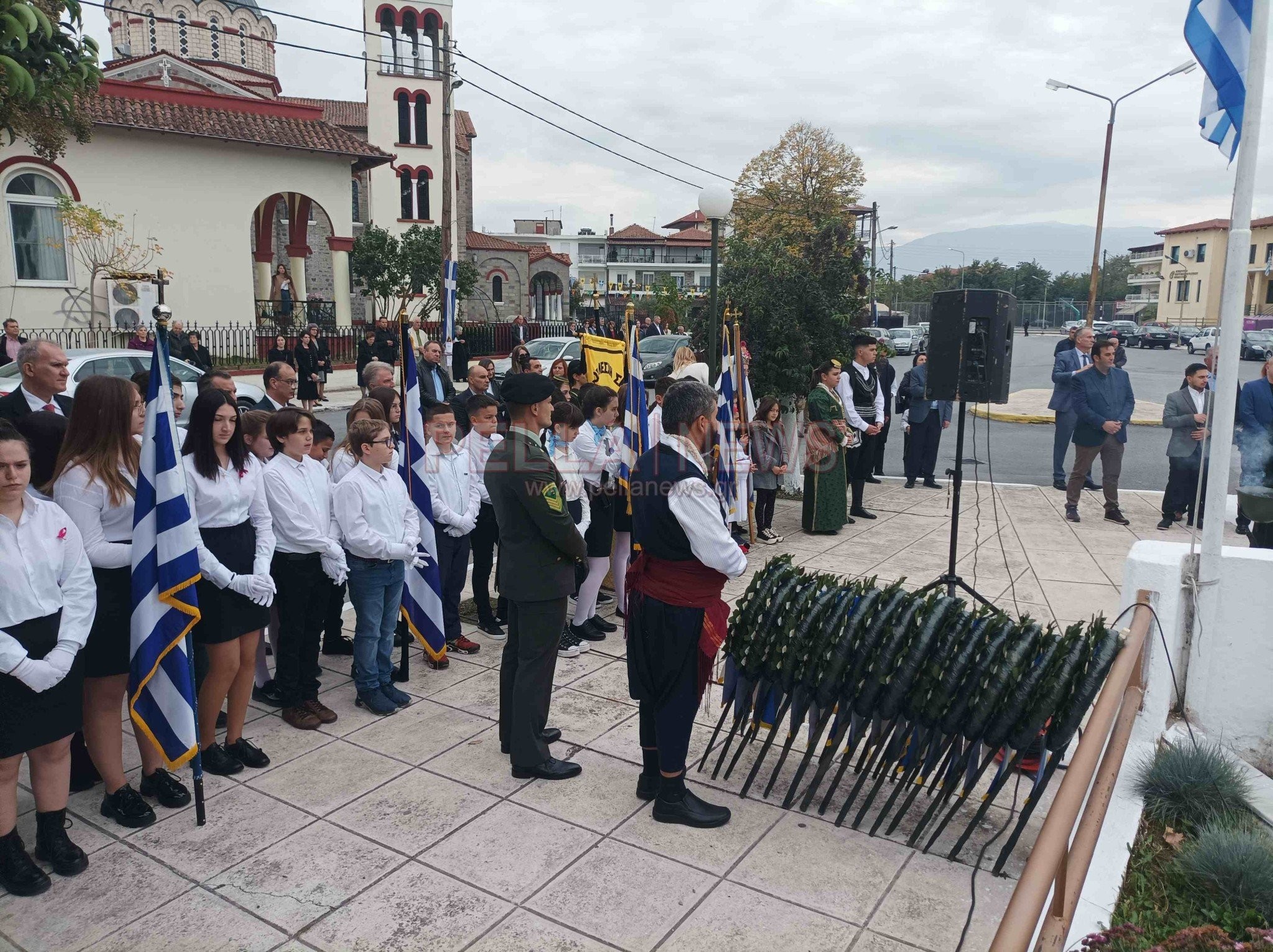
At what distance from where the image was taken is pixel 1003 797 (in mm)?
4242

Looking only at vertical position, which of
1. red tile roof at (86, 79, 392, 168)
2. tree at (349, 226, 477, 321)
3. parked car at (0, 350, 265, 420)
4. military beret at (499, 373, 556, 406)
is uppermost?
red tile roof at (86, 79, 392, 168)

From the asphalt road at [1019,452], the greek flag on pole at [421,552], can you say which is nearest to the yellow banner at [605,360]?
the greek flag on pole at [421,552]

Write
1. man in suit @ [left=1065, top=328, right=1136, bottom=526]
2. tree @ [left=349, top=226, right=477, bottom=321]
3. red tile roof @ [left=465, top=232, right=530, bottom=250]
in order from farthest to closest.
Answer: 1. red tile roof @ [left=465, top=232, right=530, bottom=250]
2. tree @ [left=349, top=226, right=477, bottom=321]
3. man in suit @ [left=1065, top=328, right=1136, bottom=526]

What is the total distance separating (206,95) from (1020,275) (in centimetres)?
8741

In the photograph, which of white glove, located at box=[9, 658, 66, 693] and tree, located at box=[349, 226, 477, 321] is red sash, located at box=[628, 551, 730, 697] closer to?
white glove, located at box=[9, 658, 66, 693]

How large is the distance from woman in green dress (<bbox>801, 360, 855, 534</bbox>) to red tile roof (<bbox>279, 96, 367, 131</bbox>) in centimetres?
4605

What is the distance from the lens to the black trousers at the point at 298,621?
4746mm

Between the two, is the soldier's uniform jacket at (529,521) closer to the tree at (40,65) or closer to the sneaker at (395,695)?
the sneaker at (395,695)

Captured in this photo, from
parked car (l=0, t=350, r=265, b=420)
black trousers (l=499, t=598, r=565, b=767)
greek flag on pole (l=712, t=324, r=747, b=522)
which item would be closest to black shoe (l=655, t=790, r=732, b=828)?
black trousers (l=499, t=598, r=565, b=767)

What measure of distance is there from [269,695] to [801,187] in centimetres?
4102

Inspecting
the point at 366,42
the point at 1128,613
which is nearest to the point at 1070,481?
the point at 1128,613

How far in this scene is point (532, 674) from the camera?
14.0ft

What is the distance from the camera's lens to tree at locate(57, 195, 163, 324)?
64.8 ft

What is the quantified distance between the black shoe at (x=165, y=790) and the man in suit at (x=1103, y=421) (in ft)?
29.7
